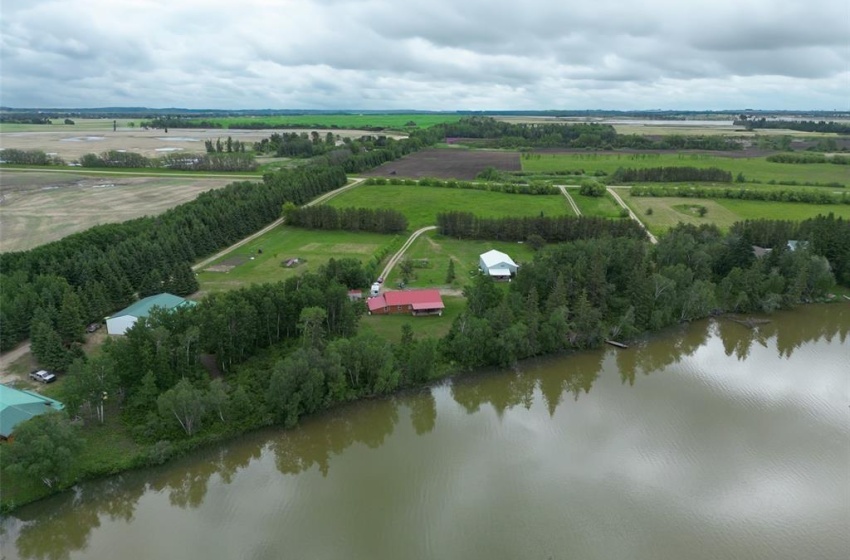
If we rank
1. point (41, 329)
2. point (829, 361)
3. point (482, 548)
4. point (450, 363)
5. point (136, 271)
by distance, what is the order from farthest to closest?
point (136, 271)
point (829, 361)
point (450, 363)
point (41, 329)
point (482, 548)

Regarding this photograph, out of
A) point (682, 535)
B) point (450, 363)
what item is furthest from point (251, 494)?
point (682, 535)

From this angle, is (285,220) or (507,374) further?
(285,220)

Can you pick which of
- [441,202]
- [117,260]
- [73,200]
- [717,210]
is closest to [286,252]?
[117,260]

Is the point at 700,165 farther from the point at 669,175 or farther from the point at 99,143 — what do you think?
the point at 99,143

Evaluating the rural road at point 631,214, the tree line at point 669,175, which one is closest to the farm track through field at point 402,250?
the rural road at point 631,214

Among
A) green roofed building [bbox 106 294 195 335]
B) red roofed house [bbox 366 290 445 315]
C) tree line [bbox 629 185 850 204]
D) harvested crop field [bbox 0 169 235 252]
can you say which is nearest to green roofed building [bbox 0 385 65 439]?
green roofed building [bbox 106 294 195 335]

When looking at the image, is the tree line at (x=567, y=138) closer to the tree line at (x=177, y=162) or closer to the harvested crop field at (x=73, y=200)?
the tree line at (x=177, y=162)

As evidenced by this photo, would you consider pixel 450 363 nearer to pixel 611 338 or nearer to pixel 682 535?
pixel 611 338
